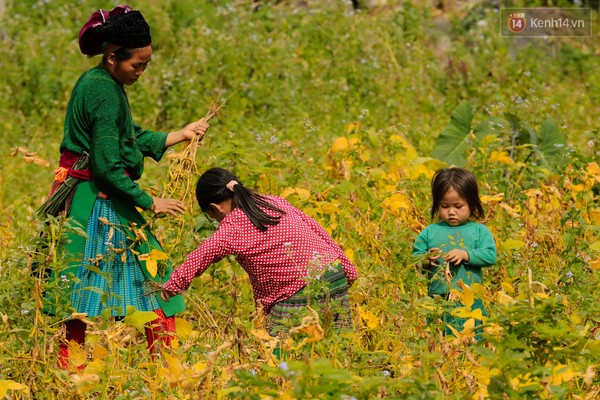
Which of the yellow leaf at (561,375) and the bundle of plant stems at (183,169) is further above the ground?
the bundle of plant stems at (183,169)

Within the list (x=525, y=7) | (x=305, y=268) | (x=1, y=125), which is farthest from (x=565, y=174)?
(x=525, y=7)

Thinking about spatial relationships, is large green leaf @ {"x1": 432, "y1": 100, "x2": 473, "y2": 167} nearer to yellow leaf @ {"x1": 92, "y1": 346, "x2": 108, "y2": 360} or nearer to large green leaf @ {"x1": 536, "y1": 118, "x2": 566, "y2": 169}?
large green leaf @ {"x1": 536, "y1": 118, "x2": 566, "y2": 169}

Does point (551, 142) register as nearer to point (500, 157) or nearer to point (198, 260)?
point (500, 157)

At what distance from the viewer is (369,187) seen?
543 cm

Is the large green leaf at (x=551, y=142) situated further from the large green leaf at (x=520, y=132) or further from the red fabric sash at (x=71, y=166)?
the red fabric sash at (x=71, y=166)

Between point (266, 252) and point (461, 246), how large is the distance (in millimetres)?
700

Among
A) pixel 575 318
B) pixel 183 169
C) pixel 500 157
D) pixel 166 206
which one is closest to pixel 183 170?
pixel 183 169

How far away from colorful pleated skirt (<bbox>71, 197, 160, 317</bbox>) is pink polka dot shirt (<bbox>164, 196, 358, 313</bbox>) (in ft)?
0.61

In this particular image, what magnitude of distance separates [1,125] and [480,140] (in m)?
3.41

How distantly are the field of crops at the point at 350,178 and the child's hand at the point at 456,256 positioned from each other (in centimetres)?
13

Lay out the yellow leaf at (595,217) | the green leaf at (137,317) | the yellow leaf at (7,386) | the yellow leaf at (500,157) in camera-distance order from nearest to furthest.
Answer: the yellow leaf at (7,386) < the green leaf at (137,317) < the yellow leaf at (595,217) < the yellow leaf at (500,157)

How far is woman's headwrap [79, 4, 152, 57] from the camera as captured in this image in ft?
13.0

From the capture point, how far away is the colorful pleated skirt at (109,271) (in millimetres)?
4043

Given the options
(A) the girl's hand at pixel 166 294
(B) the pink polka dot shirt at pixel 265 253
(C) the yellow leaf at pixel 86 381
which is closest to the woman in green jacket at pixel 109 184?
(A) the girl's hand at pixel 166 294
